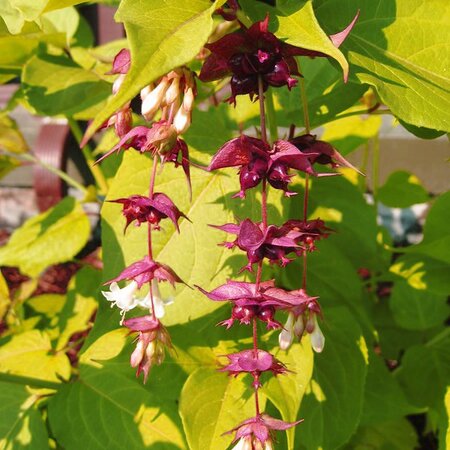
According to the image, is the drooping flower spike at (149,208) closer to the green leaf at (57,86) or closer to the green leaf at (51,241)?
the green leaf at (57,86)

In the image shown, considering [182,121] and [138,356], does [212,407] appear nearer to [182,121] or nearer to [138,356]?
[138,356]

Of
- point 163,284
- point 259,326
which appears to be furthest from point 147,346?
point 259,326

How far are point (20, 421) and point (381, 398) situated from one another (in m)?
0.52

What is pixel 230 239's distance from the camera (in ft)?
2.17

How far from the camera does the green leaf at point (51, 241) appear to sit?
1007 millimetres

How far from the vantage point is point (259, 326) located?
A: 0.73 m

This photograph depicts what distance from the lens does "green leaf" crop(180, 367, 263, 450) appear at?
2.05ft

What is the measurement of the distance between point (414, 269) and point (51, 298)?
891mm

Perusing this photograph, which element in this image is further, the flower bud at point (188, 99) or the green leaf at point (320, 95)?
the green leaf at point (320, 95)

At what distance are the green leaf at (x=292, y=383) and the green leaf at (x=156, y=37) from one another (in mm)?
355

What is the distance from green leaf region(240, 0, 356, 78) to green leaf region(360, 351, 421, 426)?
0.61 metres

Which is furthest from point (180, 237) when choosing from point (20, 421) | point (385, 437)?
point (385, 437)

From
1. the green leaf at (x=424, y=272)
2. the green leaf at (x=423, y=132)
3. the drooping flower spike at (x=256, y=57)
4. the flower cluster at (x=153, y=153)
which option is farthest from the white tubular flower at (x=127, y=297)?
the green leaf at (x=424, y=272)

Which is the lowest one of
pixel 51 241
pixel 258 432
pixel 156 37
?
pixel 51 241
